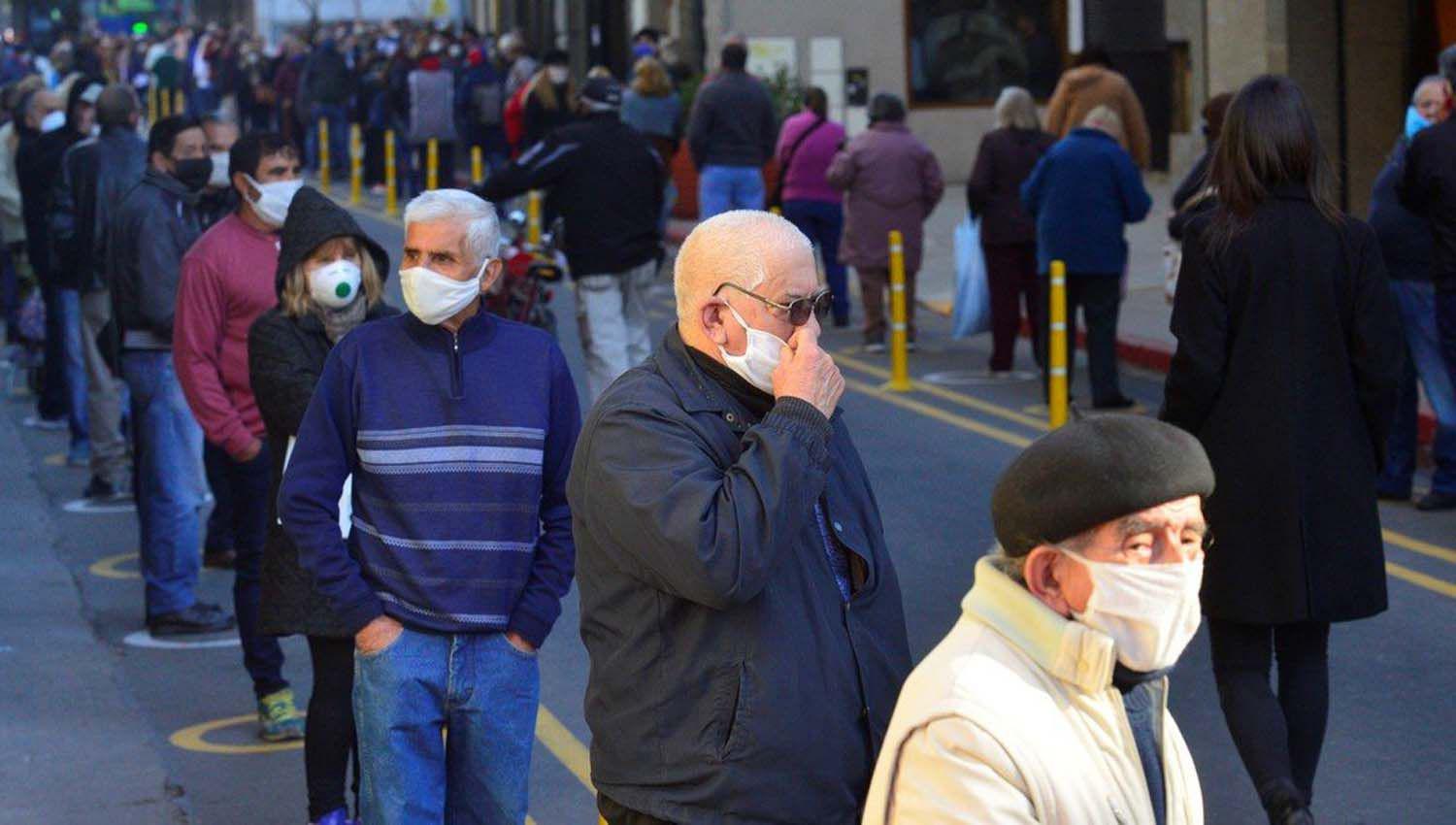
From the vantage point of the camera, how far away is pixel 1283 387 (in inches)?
235

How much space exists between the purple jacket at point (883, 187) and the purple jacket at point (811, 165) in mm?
962

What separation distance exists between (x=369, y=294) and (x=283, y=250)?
0.80 ft

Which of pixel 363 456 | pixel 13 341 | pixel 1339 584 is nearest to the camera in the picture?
pixel 363 456

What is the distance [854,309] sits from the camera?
19516 millimetres

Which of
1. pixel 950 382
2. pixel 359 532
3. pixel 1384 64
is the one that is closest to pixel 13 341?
pixel 950 382

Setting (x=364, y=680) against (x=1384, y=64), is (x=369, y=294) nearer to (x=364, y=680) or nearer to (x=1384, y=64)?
(x=364, y=680)

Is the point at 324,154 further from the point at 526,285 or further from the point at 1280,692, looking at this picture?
the point at 1280,692

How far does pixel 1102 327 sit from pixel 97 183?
5742 millimetres

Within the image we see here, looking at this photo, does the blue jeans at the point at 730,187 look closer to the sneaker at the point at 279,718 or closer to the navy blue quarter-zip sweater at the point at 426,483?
the sneaker at the point at 279,718

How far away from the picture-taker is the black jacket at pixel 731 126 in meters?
18.3

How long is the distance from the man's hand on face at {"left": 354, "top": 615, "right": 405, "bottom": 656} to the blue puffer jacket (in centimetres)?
888


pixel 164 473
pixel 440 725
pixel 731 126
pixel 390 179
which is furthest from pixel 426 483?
pixel 390 179

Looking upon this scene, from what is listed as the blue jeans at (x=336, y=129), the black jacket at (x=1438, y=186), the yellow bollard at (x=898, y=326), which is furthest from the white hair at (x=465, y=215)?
the blue jeans at (x=336, y=129)

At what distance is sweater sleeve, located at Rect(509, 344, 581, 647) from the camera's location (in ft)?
17.0
